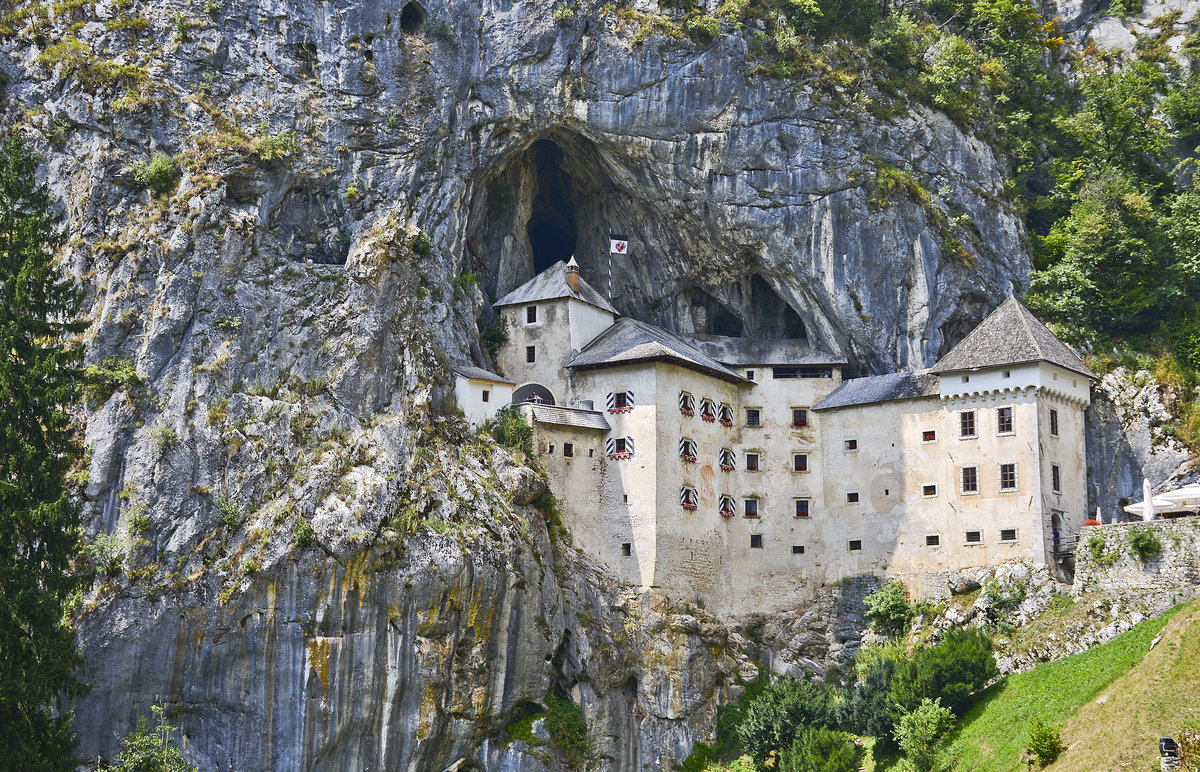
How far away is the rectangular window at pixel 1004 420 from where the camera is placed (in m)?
63.6

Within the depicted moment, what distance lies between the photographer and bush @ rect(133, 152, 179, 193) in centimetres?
6353

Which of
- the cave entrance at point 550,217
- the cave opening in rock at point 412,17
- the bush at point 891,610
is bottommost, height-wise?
the bush at point 891,610

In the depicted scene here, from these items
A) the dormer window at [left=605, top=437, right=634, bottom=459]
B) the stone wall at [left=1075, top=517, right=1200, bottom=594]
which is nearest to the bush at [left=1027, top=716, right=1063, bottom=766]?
the stone wall at [left=1075, top=517, right=1200, bottom=594]

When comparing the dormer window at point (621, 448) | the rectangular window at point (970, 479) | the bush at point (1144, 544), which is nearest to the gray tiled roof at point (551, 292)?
the dormer window at point (621, 448)

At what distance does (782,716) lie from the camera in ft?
192

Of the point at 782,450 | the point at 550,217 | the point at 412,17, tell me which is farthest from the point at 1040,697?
the point at 412,17

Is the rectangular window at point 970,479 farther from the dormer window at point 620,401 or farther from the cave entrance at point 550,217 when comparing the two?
the cave entrance at point 550,217

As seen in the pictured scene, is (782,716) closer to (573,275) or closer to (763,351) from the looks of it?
(763,351)

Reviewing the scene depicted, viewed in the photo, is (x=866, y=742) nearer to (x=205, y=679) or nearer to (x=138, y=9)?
(x=205, y=679)

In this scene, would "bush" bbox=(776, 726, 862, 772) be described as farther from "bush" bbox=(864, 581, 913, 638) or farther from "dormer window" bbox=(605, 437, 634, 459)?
"dormer window" bbox=(605, 437, 634, 459)

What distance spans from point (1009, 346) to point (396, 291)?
1160 inches

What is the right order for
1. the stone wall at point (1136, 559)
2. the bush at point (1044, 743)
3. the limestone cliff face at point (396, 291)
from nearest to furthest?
the bush at point (1044, 743) < the stone wall at point (1136, 559) < the limestone cliff face at point (396, 291)

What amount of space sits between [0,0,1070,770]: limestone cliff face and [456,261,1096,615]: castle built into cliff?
2.69 metres

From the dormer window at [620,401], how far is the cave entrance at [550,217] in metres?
13.1
